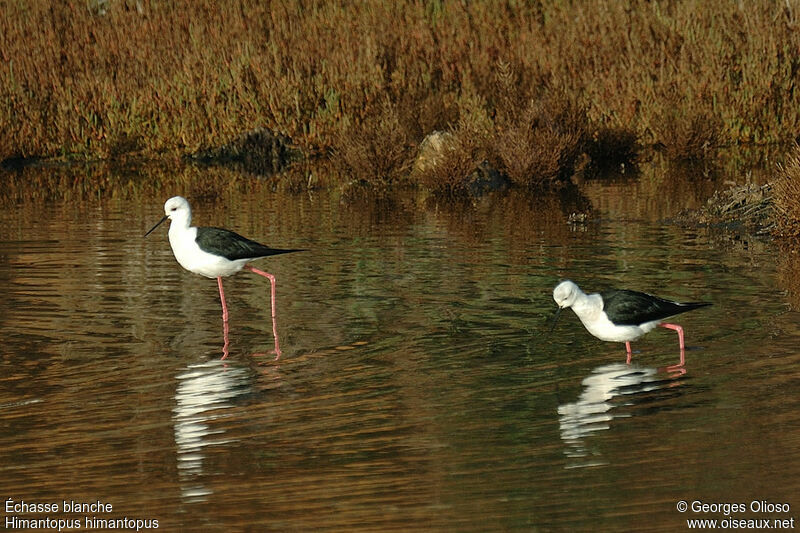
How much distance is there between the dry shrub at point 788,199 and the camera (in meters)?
14.3

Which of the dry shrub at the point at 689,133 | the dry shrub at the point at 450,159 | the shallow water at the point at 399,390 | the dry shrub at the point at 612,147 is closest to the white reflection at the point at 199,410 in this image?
the shallow water at the point at 399,390

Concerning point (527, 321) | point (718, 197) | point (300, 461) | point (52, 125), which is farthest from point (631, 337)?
point (52, 125)

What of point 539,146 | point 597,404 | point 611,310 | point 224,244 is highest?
point 539,146

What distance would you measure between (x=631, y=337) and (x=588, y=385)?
2.33ft

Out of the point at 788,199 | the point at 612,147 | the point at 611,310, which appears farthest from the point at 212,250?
the point at 612,147

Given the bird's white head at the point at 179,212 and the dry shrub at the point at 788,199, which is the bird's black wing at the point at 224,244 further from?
the dry shrub at the point at 788,199

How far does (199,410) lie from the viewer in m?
8.59

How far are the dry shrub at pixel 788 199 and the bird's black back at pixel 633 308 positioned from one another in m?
4.98

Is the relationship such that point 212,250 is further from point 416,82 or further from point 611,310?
point 416,82

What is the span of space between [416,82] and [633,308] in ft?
56.9

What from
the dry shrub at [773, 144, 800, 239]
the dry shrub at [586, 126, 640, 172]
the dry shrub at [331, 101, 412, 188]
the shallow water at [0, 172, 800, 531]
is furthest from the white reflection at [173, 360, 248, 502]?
the dry shrub at [586, 126, 640, 172]

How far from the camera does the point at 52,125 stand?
2648 centimetres

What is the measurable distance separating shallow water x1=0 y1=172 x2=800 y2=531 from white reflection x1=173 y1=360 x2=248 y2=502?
0.08ft

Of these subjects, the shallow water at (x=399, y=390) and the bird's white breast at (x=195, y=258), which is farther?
the bird's white breast at (x=195, y=258)
